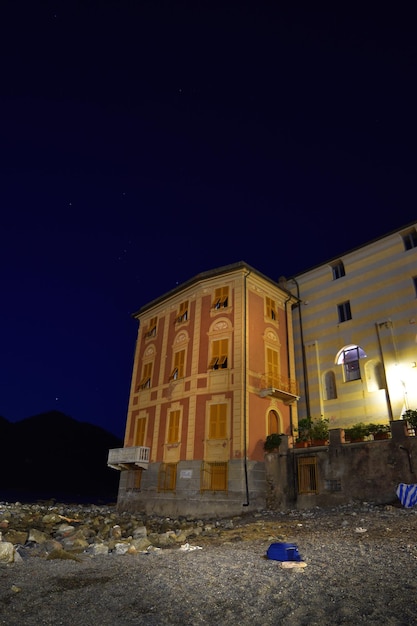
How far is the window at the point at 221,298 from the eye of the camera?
22375 mm

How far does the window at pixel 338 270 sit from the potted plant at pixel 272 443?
11257 millimetres

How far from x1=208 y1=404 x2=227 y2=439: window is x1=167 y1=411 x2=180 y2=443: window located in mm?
2411

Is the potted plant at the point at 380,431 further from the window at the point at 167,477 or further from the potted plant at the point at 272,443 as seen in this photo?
the window at the point at 167,477

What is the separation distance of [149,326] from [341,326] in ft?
43.5

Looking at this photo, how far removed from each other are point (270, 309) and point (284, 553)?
1699 centimetres

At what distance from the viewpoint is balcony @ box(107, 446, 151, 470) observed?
867 inches

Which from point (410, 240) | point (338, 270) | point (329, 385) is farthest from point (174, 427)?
point (410, 240)

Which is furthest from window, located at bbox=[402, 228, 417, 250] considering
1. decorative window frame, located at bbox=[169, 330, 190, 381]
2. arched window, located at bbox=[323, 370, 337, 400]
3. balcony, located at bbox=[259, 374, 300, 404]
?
decorative window frame, located at bbox=[169, 330, 190, 381]

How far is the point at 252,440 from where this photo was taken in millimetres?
18891

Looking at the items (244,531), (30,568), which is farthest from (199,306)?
(30,568)

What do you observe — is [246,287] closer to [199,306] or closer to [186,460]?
[199,306]

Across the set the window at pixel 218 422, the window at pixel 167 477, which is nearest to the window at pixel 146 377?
the window at pixel 167 477

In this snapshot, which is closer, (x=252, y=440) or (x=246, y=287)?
(x=252, y=440)

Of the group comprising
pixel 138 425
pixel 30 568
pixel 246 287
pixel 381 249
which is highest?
pixel 381 249
